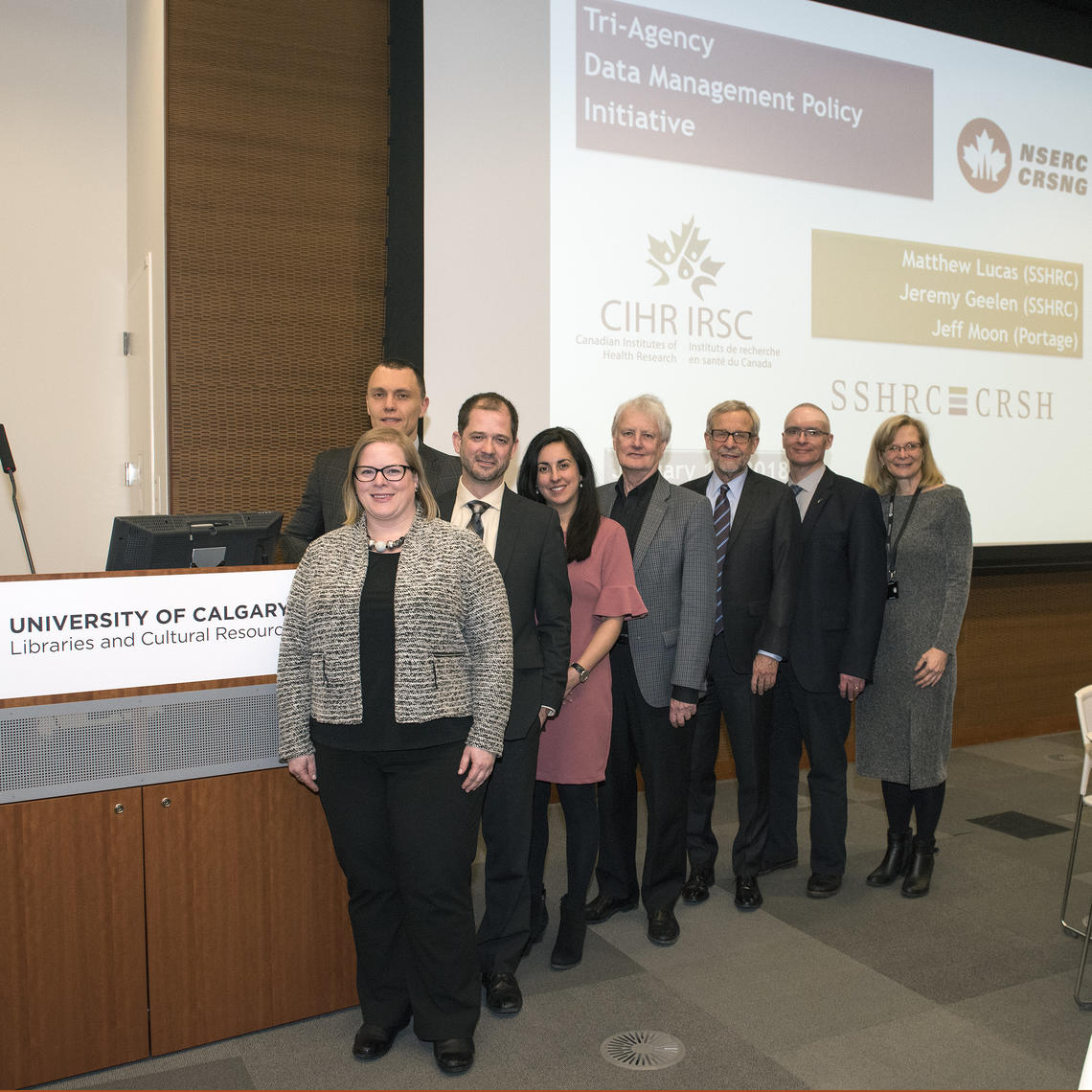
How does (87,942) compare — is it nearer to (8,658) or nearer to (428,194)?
(8,658)

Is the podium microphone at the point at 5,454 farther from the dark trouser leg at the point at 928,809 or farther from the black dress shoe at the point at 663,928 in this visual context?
the dark trouser leg at the point at 928,809

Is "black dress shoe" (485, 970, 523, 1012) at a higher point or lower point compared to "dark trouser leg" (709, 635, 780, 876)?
lower

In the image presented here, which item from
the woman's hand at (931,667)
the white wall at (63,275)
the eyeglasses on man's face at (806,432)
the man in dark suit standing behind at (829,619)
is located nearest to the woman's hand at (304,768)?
the man in dark suit standing behind at (829,619)

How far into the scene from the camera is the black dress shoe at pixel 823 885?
10.8 ft

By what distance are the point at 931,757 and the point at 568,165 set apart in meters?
2.73

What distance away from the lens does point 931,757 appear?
3.34 m

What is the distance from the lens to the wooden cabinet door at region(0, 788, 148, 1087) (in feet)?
6.81

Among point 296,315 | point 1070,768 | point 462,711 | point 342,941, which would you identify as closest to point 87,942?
point 342,941

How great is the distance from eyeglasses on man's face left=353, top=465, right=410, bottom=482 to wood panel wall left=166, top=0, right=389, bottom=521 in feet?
6.28

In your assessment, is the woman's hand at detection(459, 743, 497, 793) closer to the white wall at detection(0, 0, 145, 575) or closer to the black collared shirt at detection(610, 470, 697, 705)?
the black collared shirt at detection(610, 470, 697, 705)

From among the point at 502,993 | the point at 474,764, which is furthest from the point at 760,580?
the point at 502,993

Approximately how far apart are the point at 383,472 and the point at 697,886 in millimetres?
1951

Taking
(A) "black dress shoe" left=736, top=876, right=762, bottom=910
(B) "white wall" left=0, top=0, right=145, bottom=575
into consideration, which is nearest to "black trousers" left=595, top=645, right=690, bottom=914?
(A) "black dress shoe" left=736, top=876, right=762, bottom=910

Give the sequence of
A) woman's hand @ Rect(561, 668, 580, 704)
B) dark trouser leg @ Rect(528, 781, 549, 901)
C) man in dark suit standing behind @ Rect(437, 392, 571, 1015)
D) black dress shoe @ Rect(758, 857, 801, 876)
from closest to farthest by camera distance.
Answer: man in dark suit standing behind @ Rect(437, 392, 571, 1015)
woman's hand @ Rect(561, 668, 580, 704)
dark trouser leg @ Rect(528, 781, 549, 901)
black dress shoe @ Rect(758, 857, 801, 876)
